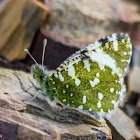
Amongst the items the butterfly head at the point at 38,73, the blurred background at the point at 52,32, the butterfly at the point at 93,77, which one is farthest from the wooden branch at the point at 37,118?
the blurred background at the point at 52,32

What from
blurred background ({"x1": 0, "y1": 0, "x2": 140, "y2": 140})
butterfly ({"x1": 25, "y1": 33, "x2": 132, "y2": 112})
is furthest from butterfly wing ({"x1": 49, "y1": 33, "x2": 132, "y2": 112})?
blurred background ({"x1": 0, "y1": 0, "x2": 140, "y2": 140})

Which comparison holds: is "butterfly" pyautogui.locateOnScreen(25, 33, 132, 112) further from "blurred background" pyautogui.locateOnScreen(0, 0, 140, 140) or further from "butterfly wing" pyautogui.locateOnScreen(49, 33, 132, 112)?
"blurred background" pyautogui.locateOnScreen(0, 0, 140, 140)

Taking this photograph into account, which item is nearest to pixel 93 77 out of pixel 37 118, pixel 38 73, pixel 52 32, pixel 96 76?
pixel 96 76

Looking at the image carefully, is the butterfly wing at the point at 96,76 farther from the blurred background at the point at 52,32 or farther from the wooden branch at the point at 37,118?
the blurred background at the point at 52,32

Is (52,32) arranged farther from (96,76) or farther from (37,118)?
(37,118)

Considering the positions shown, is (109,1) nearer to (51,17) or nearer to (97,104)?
(51,17)
